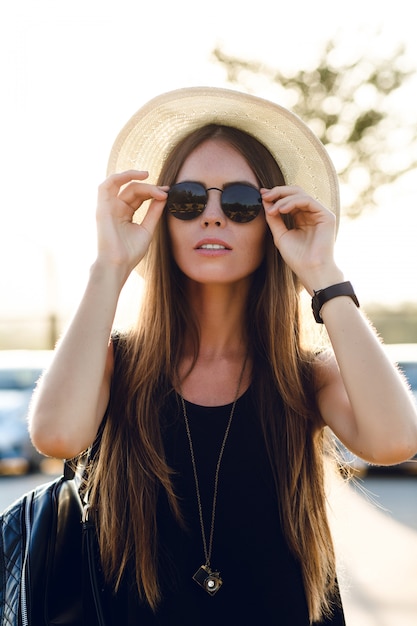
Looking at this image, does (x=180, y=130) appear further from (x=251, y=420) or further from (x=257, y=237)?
(x=251, y=420)

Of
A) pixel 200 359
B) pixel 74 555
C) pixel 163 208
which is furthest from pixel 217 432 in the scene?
pixel 163 208

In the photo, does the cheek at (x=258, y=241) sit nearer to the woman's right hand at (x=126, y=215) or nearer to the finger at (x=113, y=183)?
the woman's right hand at (x=126, y=215)

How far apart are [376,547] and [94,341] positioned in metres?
5.55

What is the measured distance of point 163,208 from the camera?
7.76 feet

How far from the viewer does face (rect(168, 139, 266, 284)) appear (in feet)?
7.45

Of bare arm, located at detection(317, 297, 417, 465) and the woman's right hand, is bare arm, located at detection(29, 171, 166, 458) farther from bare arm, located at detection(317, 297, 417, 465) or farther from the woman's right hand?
bare arm, located at detection(317, 297, 417, 465)

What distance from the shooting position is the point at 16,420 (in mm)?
9992

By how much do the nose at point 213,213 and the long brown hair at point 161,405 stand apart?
0.74 ft

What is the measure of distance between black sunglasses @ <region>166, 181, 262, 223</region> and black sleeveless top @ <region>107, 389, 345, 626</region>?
1.89 ft

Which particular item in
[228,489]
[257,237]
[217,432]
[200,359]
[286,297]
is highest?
[257,237]

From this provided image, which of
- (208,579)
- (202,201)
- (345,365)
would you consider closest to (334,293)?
(345,365)

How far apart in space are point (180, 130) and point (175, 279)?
1.65 feet

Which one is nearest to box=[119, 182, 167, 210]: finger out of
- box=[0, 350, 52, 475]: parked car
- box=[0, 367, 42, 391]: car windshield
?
box=[0, 350, 52, 475]: parked car

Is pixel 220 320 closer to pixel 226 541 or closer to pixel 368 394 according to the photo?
pixel 368 394
